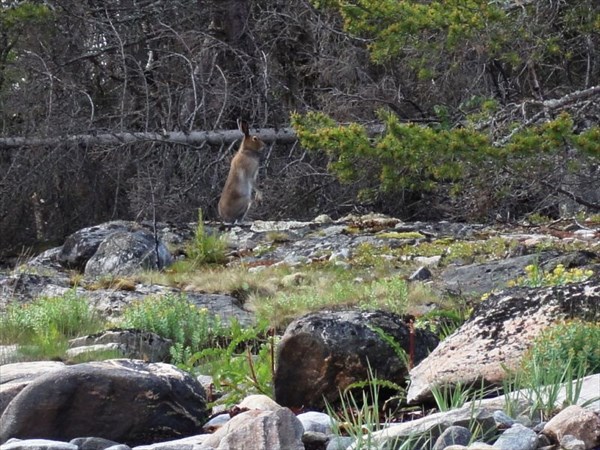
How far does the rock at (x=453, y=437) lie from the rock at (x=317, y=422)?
739mm

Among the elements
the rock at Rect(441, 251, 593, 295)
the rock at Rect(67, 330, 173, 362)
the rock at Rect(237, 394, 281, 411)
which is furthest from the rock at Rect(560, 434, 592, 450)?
the rock at Rect(441, 251, 593, 295)

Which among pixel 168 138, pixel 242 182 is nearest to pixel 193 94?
pixel 168 138

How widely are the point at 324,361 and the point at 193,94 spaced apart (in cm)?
1484

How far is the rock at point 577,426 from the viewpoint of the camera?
4.84 m

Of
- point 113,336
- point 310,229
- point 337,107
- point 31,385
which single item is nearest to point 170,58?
point 337,107

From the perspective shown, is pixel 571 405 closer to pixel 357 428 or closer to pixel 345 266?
pixel 357 428

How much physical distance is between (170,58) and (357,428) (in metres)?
17.9

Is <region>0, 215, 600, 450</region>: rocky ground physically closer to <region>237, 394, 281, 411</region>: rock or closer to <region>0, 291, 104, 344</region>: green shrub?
<region>237, 394, 281, 411</region>: rock

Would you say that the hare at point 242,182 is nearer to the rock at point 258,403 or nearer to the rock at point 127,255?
the rock at point 127,255

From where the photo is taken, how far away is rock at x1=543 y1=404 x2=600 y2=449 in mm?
4844

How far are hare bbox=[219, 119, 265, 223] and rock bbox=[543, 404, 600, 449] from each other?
13408 mm

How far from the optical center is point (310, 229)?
1664 cm

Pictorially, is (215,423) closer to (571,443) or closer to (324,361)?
(324,361)

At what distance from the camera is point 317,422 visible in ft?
18.9
